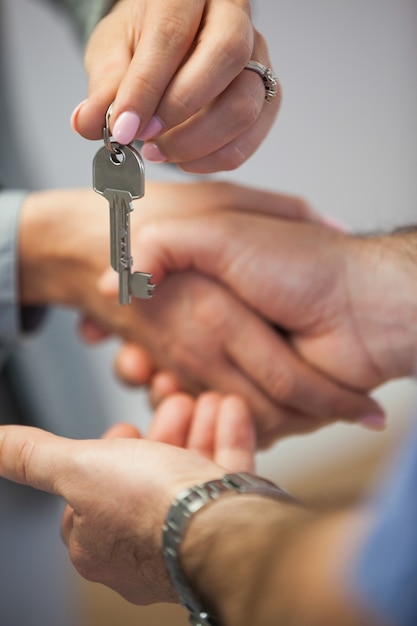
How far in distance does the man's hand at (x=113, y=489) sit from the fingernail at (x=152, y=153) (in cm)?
17

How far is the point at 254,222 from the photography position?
2.15ft

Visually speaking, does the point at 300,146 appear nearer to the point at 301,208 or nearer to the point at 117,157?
the point at 301,208

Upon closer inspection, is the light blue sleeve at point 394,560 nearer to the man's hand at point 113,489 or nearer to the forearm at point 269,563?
the forearm at point 269,563

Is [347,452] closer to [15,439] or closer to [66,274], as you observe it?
[66,274]

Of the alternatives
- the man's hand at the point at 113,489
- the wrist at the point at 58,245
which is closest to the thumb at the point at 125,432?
the man's hand at the point at 113,489

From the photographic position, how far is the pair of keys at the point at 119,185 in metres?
0.43

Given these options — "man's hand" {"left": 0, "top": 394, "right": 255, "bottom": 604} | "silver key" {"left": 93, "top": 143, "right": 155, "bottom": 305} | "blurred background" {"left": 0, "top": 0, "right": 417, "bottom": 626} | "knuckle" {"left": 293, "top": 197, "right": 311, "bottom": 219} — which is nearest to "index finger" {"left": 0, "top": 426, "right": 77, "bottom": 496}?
"man's hand" {"left": 0, "top": 394, "right": 255, "bottom": 604}

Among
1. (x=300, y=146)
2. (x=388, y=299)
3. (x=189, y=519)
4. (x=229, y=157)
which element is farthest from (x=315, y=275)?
(x=300, y=146)

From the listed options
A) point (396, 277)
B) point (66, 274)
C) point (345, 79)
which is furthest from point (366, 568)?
point (345, 79)

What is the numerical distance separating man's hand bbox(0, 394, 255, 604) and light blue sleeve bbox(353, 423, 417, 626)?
132 millimetres

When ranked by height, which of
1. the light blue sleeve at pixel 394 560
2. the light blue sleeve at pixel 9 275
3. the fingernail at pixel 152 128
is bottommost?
the light blue sleeve at pixel 9 275

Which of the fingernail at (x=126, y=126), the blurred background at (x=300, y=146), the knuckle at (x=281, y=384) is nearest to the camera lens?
the fingernail at (x=126, y=126)

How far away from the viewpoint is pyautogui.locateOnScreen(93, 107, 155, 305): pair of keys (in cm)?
43

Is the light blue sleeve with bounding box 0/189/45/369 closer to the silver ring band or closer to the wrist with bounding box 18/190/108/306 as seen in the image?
the wrist with bounding box 18/190/108/306
